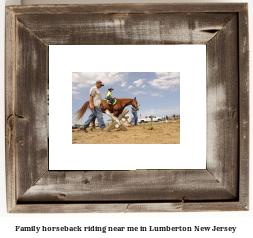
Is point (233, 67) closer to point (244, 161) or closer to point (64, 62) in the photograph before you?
point (244, 161)

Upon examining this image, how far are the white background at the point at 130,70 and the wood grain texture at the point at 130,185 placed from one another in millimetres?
26

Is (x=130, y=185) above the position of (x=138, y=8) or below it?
below

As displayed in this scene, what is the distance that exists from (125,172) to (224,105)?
394 millimetres

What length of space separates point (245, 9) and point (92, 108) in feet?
1.95

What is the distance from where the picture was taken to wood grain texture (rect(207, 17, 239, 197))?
0.59m

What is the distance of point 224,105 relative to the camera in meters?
0.59

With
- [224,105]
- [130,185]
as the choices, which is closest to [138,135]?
[130,185]

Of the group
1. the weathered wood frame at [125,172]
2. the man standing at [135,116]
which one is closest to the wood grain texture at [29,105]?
the weathered wood frame at [125,172]

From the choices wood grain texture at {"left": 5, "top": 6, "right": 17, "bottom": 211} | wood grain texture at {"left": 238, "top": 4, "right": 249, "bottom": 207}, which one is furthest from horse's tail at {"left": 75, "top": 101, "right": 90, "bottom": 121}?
wood grain texture at {"left": 238, "top": 4, "right": 249, "bottom": 207}

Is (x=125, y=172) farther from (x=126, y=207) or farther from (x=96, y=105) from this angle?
(x=96, y=105)

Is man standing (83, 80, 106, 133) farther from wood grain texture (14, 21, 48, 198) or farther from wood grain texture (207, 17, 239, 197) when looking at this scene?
wood grain texture (207, 17, 239, 197)

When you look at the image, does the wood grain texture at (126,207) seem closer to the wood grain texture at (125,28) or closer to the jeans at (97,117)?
the jeans at (97,117)
